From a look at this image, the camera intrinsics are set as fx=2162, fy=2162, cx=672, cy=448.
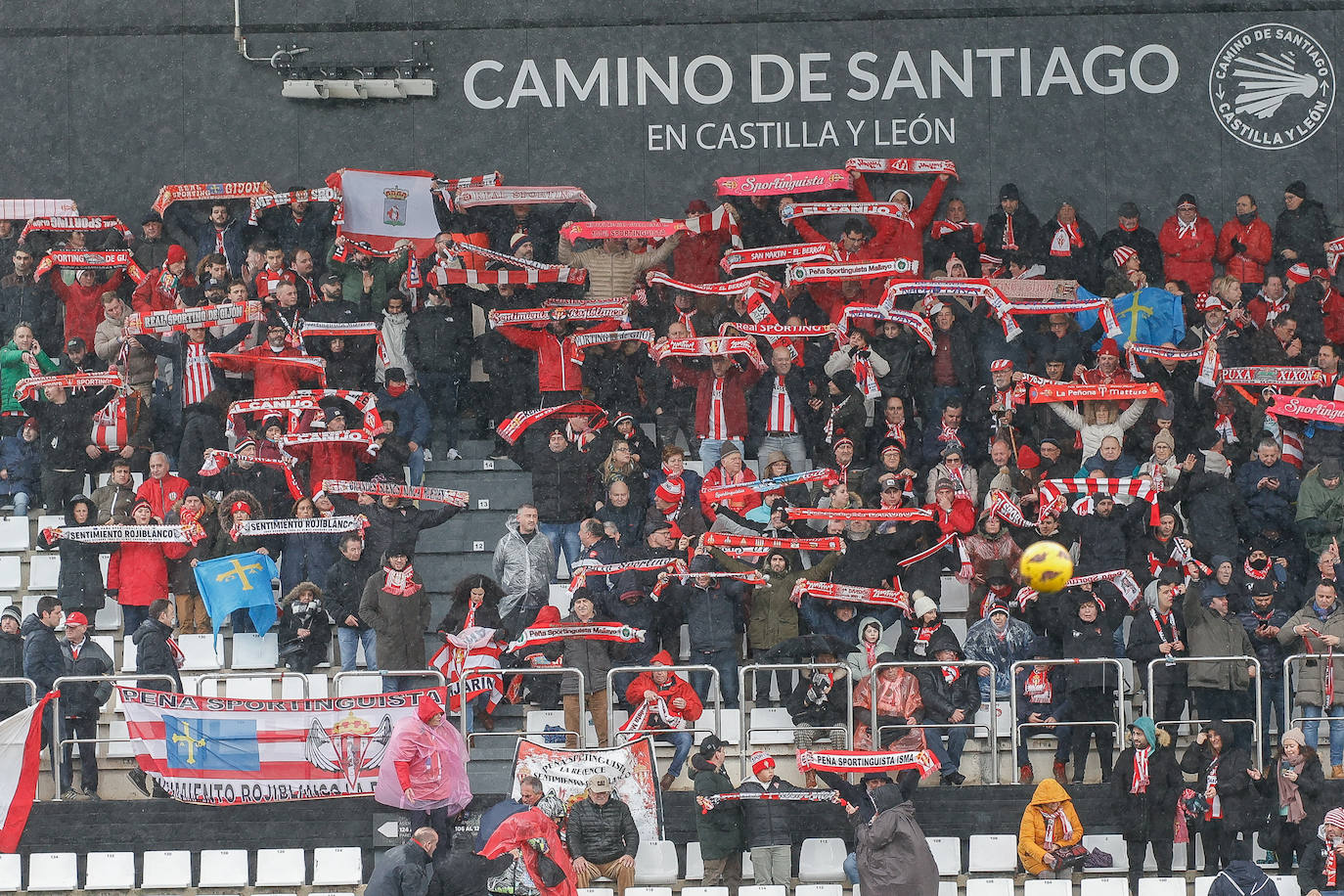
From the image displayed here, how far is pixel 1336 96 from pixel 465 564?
38.5 feet

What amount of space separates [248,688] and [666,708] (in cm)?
371

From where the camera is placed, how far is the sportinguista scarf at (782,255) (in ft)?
74.3

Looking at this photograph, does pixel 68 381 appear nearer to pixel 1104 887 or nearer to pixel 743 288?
pixel 743 288

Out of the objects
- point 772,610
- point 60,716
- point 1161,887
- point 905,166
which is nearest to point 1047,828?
point 1161,887

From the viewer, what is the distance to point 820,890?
16516 mm

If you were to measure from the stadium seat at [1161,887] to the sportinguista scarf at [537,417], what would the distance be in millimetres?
7011

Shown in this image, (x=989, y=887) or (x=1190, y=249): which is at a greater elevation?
(x=1190, y=249)

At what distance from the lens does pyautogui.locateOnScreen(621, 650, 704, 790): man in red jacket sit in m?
17.3

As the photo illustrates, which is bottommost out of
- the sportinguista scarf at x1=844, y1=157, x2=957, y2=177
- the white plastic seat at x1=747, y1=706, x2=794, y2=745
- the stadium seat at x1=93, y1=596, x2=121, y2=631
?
the white plastic seat at x1=747, y1=706, x2=794, y2=745

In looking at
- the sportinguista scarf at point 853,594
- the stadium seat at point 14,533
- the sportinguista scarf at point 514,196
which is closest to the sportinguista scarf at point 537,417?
the sportinguista scarf at point 853,594

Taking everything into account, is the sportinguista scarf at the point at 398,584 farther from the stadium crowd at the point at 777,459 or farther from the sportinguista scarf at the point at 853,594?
the sportinguista scarf at the point at 853,594

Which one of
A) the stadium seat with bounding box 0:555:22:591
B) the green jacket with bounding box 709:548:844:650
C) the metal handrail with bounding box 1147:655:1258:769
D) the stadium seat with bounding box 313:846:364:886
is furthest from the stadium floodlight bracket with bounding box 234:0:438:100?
the metal handrail with bounding box 1147:655:1258:769

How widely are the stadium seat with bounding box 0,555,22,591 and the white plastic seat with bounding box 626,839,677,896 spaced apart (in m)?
7.09

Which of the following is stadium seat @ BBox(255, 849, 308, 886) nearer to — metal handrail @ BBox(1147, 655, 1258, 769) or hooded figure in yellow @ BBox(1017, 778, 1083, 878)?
A: hooded figure in yellow @ BBox(1017, 778, 1083, 878)
